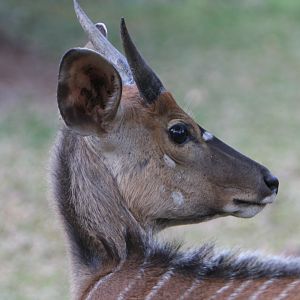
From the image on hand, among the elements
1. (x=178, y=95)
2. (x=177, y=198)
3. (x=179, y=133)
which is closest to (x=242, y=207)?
(x=177, y=198)

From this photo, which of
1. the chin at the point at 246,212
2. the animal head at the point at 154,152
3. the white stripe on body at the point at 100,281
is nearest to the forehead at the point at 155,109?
the animal head at the point at 154,152

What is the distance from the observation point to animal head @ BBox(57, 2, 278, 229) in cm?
340

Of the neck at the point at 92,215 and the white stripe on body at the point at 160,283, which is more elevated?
the neck at the point at 92,215

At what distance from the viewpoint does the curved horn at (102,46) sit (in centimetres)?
376

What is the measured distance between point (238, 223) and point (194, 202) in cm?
379

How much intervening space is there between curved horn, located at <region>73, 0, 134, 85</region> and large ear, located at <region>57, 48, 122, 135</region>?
1.08ft

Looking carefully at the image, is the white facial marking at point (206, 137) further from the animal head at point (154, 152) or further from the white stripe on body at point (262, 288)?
the white stripe on body at point (262, 288)

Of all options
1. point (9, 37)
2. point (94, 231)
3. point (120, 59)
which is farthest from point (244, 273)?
point (9, 37)

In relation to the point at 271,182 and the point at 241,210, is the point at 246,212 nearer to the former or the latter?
the point at 241,210

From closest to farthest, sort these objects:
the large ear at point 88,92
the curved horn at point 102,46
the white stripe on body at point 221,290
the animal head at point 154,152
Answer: the white stripe on body at point 221,290 < the large ear at point 88,92 < the animal head at point 154,152 < the curved horn at point 102,46

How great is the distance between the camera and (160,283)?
3299 mm

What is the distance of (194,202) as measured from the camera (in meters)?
3.52

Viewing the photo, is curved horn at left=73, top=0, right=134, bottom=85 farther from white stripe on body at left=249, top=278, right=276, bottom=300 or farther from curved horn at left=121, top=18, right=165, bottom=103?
white stripe on body at left=249, top=278, right=276, bottom=300

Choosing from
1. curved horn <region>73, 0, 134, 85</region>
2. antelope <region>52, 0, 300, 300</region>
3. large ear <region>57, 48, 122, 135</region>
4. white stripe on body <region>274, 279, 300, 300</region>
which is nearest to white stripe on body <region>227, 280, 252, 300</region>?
antelope <region>52, 0, 300, 300</region>
